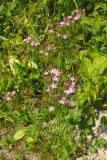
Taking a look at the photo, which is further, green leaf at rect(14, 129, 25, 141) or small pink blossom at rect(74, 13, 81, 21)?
small pink blossom at rect(74, 13, 81, 21)

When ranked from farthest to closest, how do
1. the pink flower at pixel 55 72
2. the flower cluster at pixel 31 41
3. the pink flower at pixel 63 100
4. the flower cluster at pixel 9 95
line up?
1. the flower cluster at pixel 31 41
2. the flower cluster at pixel 9 95
3. the pink flower at pixel 55 72
4. the pink flower at pixel 63 100

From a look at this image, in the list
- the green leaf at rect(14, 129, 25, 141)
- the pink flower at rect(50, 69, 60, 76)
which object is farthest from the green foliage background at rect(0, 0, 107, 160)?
the pink flower at rect(50, 69, 60, 76)

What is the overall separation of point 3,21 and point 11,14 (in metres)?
0.12

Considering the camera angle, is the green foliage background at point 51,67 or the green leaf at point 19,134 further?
the green leaf at point 19,134

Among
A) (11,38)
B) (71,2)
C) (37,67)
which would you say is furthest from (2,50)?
(71,2)

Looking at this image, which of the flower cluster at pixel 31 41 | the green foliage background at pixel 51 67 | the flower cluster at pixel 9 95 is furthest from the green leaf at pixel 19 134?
the flower cluster at pixel 31 41

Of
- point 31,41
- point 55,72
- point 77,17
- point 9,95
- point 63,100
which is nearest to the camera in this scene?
point 63,100

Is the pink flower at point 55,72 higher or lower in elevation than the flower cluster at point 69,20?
lower

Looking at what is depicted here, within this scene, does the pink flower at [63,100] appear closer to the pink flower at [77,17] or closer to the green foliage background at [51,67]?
the green foliage background at [51,67]

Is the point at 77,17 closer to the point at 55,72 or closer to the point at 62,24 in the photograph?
the point at 62,24

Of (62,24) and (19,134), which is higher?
(62,24)

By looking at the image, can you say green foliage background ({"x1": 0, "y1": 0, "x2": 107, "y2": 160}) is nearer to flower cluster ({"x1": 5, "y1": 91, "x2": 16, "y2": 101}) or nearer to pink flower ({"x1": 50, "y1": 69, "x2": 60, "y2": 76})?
flower cluster ({"x1": 5, "y1": 91, "x2": 16, "y2": 101})

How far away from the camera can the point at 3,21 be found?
15.8 ft

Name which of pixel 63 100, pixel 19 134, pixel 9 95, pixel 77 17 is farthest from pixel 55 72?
pixel 77 17
